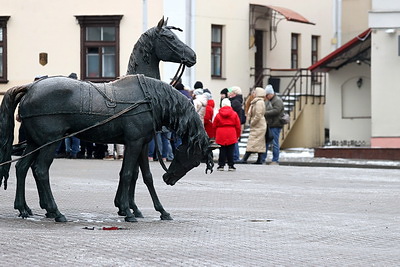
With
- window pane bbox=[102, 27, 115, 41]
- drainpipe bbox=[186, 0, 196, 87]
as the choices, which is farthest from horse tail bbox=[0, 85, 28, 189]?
window pane bbox=[102, 27, 115, 41]

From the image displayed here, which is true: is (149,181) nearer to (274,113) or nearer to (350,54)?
(274,113)

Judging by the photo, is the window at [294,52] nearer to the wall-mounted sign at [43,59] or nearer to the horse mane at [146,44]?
the wall-mounted sign at [43,59]

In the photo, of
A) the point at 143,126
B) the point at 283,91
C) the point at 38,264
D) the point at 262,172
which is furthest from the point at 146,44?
the point at 283,91

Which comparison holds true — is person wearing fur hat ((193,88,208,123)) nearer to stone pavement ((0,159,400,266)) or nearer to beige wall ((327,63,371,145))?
→ stone pavement ((0,159,400,266))

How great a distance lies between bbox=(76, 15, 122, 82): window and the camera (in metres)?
36.1

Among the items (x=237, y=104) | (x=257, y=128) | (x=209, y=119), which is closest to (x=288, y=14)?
(x=237, y=104)

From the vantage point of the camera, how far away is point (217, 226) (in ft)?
41.3

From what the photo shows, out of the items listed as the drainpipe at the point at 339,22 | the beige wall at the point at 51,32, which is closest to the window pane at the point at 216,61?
the beige wall at the point at 51,32

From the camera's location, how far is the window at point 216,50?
37.0 metres

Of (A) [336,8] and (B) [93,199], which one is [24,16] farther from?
(B) [93,199]

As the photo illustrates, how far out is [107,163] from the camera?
998 inches

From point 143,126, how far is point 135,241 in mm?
2237

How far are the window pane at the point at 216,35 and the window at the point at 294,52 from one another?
450 cm

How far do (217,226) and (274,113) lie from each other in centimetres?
1488
